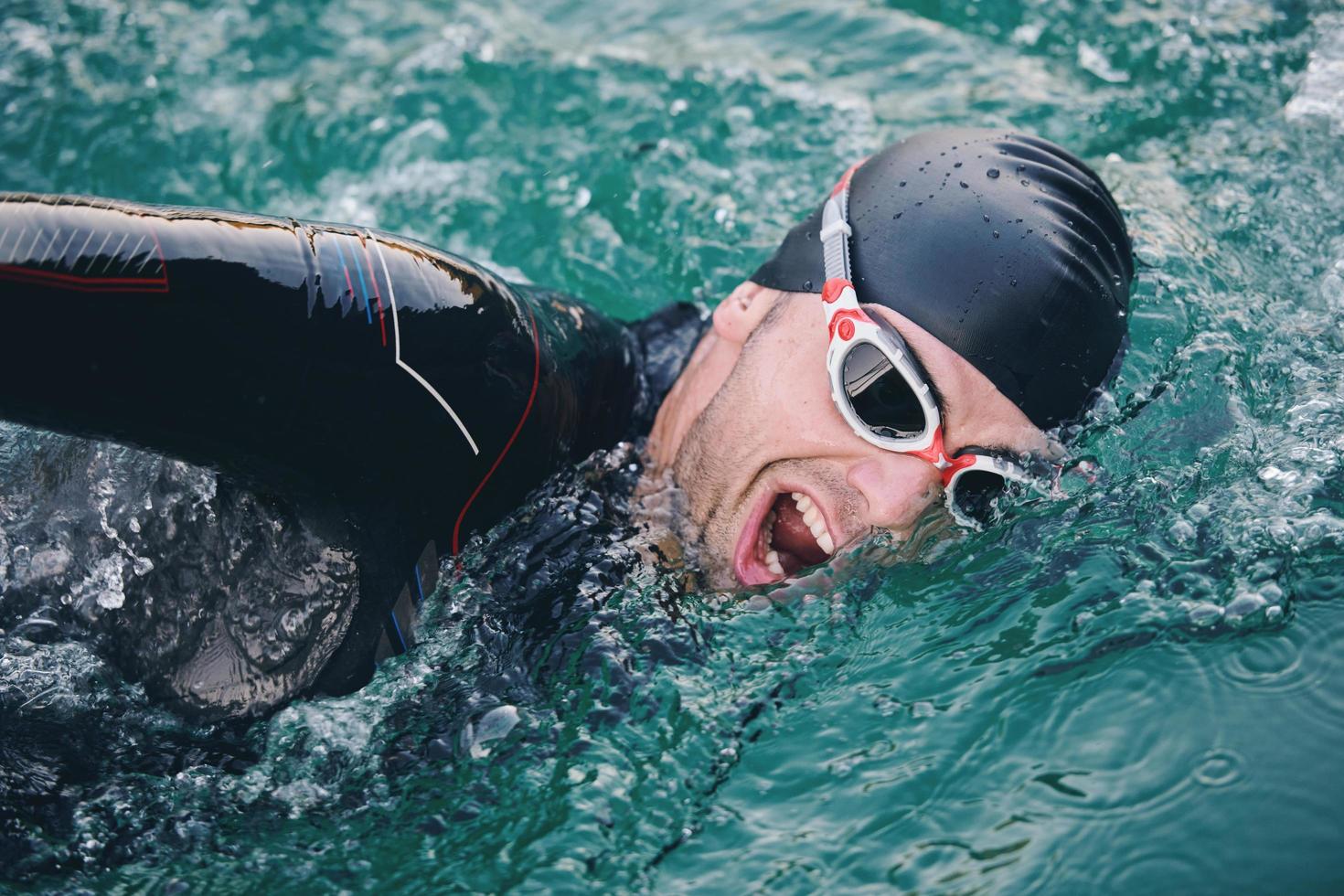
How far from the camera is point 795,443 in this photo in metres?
3.40

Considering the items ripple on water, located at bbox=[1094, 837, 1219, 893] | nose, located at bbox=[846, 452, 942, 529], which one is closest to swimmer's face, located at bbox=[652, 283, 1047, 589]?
nose, located at bbox=[846, 452, 942, 529]

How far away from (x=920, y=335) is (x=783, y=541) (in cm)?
98

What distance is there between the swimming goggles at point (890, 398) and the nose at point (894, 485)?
0.04 m

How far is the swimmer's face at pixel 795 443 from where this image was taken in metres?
3.29

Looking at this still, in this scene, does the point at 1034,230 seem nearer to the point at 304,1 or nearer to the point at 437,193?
the point at 437,193

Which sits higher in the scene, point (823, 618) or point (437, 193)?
point (437, 193)

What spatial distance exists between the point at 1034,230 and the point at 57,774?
3088mm

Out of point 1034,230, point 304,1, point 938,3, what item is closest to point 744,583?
point 1034,230

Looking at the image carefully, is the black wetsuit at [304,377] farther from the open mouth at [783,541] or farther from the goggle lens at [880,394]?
the goggle lens at [880,394]

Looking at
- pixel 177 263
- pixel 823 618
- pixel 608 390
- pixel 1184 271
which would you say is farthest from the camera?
pixel 1184 271

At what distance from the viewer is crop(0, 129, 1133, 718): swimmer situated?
2.26 meters

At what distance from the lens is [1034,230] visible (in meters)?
3.30

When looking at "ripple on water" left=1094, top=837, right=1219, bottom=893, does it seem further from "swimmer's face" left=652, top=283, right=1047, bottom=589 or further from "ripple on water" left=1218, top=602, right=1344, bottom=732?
"swimmer's face" left=652, top=283, right=1047, bottom=589

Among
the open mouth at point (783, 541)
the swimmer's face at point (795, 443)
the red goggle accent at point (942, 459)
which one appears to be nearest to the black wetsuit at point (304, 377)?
the swimmer's face at point (795, 443)
